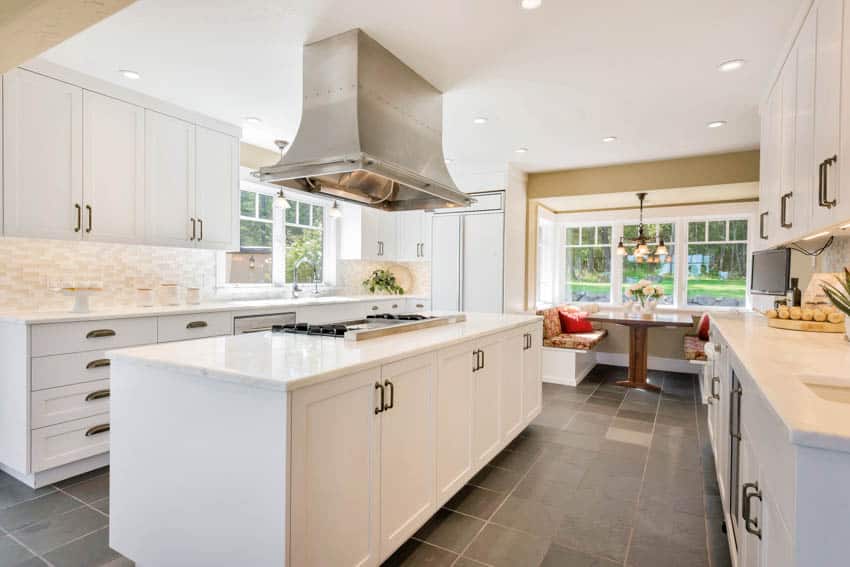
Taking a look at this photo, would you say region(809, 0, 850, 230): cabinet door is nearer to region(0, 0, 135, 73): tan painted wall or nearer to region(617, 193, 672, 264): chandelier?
region(0, 0, 135, 73): tan painted wall

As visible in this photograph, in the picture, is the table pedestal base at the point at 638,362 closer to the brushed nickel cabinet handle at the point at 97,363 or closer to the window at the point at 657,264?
the window at the point at 657,264

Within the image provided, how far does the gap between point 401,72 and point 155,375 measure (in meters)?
2.18

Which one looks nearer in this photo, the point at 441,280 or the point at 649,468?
the point at 649,468

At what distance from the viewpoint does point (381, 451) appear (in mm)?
1695

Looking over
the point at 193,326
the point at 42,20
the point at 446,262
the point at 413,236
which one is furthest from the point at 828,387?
the point at 413,236

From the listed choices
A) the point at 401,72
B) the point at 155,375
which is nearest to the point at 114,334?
the point at 155,375

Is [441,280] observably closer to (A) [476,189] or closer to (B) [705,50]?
(A) [476,189]

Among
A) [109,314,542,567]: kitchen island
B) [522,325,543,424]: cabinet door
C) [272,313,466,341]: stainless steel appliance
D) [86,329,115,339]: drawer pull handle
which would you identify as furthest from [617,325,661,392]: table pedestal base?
[86,329,115,339]: drawer pull handle

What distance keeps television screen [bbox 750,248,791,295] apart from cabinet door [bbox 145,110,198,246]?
4335mm

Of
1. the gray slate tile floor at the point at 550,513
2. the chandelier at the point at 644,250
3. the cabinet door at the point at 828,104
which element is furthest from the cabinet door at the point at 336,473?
the chandelier at the point at 644,250

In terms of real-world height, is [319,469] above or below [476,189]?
below

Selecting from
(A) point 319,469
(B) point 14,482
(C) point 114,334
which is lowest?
(B) point 14,482

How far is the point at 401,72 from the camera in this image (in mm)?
2754

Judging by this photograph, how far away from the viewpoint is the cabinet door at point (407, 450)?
5.66ft
